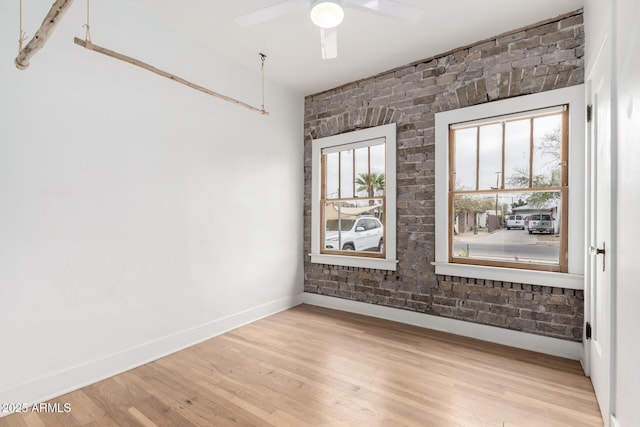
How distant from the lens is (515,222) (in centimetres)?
304

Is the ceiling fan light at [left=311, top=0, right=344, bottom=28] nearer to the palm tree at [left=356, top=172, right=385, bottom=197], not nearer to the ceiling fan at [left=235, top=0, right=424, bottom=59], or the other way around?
the ceiling fan at [left=235, top=0, right=424, bottom=59]

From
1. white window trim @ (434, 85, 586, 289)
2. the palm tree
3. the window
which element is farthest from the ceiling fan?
the palm tree

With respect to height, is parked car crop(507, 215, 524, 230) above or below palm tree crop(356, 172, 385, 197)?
below

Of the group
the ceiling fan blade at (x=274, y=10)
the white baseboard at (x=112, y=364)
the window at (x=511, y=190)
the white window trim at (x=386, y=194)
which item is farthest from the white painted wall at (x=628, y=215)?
the white baseboard at (x=112, y=364)

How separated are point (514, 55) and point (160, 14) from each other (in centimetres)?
337

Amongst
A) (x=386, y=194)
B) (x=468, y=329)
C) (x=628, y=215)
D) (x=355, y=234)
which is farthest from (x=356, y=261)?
(x=628, y=215)

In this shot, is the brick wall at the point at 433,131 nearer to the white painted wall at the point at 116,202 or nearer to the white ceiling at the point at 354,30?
the white ceiling at the point at 354,30

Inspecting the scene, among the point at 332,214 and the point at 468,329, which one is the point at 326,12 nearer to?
the point at 332,214

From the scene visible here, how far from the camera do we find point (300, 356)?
2.81 m

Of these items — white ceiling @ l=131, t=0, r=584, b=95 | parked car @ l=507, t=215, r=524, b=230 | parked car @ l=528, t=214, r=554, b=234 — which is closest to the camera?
white ceiling @ l=131, t=0, r=584, b=95

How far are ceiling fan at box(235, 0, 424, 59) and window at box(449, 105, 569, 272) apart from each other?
5.53 ft

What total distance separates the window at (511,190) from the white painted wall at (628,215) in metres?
1.30

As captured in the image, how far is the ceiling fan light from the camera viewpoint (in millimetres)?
1753

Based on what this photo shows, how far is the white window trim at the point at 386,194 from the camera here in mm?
3725
